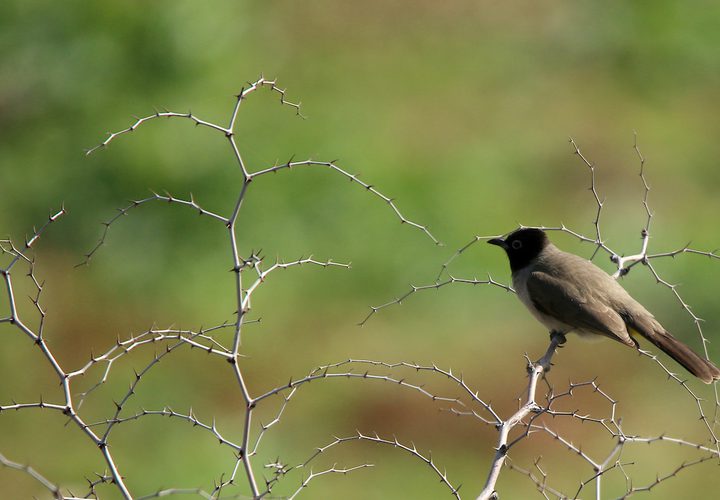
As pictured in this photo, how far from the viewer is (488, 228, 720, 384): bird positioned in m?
6.84

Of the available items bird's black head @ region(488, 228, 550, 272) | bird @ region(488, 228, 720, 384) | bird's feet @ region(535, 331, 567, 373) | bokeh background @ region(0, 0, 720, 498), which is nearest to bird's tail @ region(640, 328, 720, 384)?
bird @ region(488, 228, 720, 384)

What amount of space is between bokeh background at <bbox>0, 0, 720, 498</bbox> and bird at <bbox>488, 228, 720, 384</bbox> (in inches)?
132

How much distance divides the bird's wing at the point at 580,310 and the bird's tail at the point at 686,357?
0.21 metres

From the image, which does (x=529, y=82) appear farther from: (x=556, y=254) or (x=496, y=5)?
(x=556, y=254)

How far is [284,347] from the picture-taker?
1302 centimetres

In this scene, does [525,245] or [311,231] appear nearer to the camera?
[525,245]

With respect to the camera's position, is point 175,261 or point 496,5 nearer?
point 175,261

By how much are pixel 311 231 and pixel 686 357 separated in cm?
794

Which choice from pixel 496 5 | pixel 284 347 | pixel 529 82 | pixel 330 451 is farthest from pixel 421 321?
pixel 496 5

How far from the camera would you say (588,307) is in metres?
6.86

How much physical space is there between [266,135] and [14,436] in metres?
6.68

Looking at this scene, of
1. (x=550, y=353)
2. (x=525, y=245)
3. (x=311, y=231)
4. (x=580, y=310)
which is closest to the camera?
(x=550, y=353)

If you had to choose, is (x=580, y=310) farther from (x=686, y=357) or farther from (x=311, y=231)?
(x=311, y=231)

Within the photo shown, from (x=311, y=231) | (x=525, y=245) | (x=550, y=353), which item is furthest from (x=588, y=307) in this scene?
(x=311, y=231)
